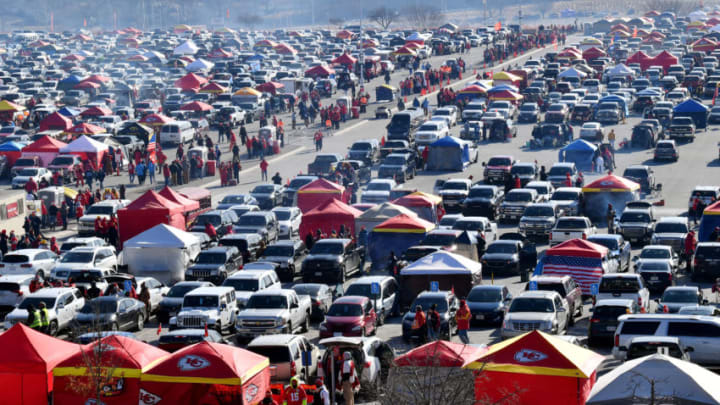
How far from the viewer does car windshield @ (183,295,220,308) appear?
3250 centimetres

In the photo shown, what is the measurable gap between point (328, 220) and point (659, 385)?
24353 millimetres

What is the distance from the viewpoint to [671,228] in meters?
41.7

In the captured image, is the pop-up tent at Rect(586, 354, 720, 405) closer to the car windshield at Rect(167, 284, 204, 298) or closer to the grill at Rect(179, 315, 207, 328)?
the grill at Rect(179, 315, 207, 328)

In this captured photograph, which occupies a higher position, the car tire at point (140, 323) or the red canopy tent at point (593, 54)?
the red canopy tent at point (593, 54)

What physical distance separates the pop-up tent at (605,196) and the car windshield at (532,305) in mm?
17426

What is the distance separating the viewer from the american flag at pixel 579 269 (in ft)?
117

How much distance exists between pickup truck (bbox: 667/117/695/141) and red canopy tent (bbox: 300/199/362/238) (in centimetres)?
2976

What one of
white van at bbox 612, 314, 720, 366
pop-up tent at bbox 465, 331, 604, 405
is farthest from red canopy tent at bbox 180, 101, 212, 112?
pop-up tent at bbox 465, 331, 604, 405

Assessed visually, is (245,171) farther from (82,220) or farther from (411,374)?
(411,374)

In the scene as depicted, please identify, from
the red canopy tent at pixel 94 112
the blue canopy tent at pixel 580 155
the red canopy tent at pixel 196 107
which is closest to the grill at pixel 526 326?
the blue canopy tent at pixel 580 155

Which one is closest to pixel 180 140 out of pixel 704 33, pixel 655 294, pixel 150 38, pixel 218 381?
pixel 655 294

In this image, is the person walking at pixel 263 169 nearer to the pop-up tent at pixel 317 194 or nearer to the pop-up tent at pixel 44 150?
the pop-up tent at pixel 44 150

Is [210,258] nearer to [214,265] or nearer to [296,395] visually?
[214,265]

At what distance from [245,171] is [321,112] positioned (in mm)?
15746
